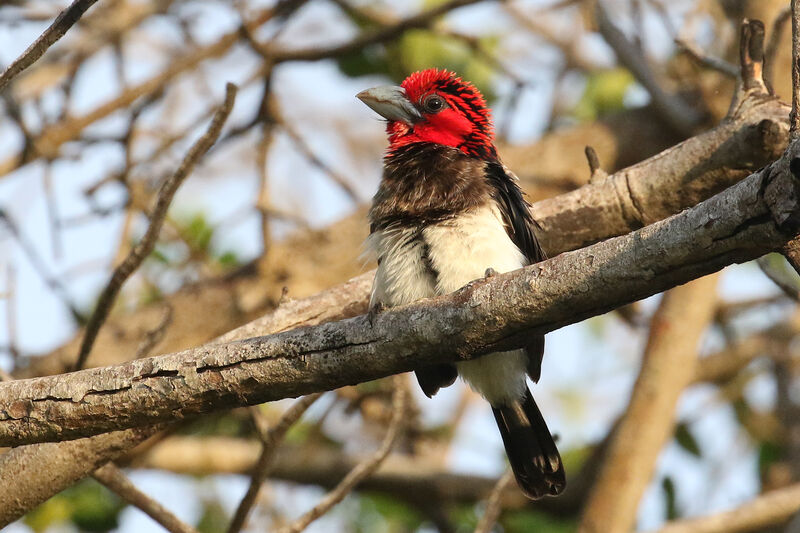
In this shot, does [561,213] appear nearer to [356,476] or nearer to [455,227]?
[455,227]

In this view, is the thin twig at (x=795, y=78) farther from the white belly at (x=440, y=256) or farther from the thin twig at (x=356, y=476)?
the thin twig at (x=356, y=476)

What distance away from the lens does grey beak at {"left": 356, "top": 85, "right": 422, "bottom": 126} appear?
3820 millimetres

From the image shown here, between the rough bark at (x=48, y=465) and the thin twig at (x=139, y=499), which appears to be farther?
the thin twig at (x=139, y=499)

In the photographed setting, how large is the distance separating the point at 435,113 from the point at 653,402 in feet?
6.56

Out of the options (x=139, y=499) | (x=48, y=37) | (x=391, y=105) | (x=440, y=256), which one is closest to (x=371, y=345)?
(x=440, y=256)

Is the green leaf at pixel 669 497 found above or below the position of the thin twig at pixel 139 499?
above

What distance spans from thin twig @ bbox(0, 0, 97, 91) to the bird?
43.8 inches

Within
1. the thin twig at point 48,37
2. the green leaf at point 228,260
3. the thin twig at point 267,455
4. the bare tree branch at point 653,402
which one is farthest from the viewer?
the green leaf at point 228,260

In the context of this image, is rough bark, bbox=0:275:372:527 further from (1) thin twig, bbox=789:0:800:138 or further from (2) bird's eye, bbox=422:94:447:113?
(1) thin twig, bbox=789:0:800:138

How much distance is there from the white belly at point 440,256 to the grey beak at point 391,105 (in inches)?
24.9

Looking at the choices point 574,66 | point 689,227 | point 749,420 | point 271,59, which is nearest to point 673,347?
point 749,420

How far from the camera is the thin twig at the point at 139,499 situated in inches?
124

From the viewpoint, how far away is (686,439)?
19.0 feet

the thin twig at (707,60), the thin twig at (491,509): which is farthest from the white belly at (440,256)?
the thin twig at (707,60)
